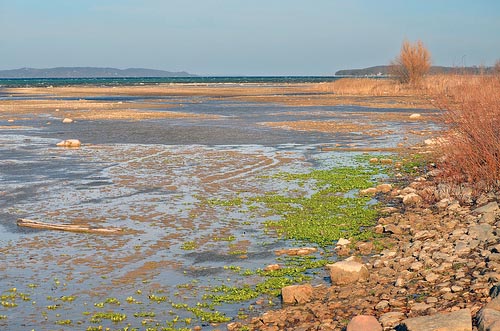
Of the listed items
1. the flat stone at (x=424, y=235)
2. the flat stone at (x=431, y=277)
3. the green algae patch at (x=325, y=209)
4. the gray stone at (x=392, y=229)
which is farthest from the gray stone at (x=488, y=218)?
the flat stone at (x=431, y=277)

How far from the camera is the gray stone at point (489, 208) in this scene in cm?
1229

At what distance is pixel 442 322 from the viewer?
24.0 feet

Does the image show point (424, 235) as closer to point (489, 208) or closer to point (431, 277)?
point (489, 208)

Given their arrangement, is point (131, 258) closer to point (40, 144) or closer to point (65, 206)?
point (65, 206)

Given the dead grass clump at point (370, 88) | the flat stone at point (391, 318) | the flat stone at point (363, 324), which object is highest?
the dead grass clump at point (370, 88)

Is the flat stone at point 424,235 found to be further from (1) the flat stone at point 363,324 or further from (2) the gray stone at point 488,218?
(1) the flat stone at point 363,324

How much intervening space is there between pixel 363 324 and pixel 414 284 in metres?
1.81

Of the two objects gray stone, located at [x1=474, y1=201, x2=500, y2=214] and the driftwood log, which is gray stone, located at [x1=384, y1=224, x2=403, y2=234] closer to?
gray stone, located at [x1=474, y1=201, x2=500, y2=214]

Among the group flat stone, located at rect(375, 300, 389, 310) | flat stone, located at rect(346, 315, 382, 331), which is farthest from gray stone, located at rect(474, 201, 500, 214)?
flat stone, located at rect(346, 315, 382, 331)

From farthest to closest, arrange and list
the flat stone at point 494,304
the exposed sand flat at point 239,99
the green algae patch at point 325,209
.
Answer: the exposed sand flat at point 239,99, the green algae patch at point 325,209, the flat stone at point 494,304

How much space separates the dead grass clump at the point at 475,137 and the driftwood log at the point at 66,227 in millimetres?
7169

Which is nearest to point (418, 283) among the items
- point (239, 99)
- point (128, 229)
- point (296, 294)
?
point (296, 294)

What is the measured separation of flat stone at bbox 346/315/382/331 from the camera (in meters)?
7.66

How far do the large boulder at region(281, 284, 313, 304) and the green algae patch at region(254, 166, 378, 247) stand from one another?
2.94m
